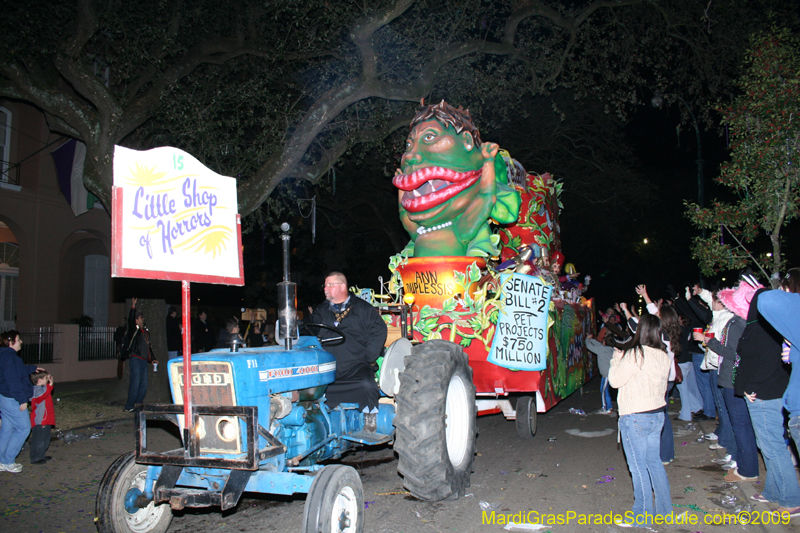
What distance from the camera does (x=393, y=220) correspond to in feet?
65.4

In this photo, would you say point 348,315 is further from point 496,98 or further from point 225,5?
point 496,98

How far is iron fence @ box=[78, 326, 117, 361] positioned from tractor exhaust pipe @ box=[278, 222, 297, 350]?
526 inches

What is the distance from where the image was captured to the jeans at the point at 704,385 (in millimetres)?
8180

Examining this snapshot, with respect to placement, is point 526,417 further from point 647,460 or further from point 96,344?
point 96,344

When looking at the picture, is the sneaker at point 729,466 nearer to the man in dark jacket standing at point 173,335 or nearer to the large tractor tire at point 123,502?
the large tractor tire at point 123,502

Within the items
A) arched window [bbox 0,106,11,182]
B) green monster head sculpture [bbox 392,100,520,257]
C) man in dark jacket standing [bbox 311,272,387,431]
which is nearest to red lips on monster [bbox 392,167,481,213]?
green monster head sculpture [bbox 392,100,520,257]

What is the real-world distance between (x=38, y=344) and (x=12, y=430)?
9603 millimetres

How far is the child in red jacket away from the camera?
6.76 metres

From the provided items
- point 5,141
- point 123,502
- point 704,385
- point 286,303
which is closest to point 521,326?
point 286,303

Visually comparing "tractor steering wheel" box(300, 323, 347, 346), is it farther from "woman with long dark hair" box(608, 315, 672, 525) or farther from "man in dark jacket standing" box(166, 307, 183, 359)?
"man in dark jacket standing" box(166, 307, 183, 359)

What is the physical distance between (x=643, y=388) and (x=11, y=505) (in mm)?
5751

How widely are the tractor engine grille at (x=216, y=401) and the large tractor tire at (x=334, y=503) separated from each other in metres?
0.63

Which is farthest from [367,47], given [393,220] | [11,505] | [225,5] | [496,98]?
[393,220]

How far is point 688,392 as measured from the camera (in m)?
8.66
